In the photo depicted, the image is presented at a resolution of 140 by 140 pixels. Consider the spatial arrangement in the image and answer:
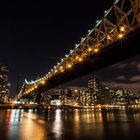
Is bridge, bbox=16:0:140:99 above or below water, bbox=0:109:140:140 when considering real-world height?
above

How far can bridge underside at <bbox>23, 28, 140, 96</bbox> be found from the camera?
31372 millimetres

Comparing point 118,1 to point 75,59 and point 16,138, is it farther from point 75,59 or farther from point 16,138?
point 16,138

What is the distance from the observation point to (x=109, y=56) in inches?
1489

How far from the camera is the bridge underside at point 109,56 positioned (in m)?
31.4

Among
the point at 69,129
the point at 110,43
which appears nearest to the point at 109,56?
the point at 110,43

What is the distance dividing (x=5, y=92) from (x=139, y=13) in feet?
528

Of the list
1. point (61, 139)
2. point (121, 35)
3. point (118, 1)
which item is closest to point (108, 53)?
point (121, 35)

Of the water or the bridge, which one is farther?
the bridge

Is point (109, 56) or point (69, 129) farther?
point (109, 56)

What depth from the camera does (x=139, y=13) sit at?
2775 cm

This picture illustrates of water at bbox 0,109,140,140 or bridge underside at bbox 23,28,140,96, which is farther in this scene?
bridge underside at bbox 23,28,140,96

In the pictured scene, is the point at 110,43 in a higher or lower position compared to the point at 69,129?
higher

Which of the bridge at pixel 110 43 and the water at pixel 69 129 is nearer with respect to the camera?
the water at pixel 69 129

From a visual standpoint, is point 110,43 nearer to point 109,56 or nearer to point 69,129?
point 109,56
